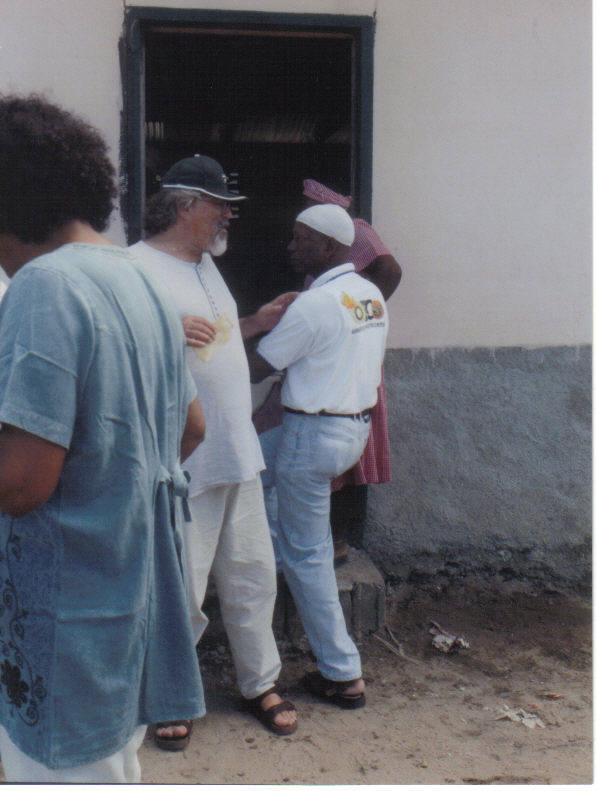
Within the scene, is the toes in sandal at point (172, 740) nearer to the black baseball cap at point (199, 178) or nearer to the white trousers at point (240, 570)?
the white trousers at point (240, 570)

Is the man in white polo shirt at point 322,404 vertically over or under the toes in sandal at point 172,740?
over

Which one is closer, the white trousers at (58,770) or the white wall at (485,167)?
the white trousers at (58,770)

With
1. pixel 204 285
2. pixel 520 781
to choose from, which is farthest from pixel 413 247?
pixel 520 781

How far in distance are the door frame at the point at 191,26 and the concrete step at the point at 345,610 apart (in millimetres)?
1660

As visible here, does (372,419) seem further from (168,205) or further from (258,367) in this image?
(168,205)

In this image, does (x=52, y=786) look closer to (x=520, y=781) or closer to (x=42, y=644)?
(x=42, y=644)

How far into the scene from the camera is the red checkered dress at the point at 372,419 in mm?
3910

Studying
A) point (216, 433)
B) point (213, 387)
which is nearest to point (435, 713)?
point (216, 433)

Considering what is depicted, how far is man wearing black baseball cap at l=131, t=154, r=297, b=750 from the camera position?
289 cm

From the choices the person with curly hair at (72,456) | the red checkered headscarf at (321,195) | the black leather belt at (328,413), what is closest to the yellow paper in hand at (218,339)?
the black leather belt at (328,413)

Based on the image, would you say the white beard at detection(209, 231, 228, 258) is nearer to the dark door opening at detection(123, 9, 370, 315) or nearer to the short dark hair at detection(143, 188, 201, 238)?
the short dark hair at detection(143, 188, 201, 238)

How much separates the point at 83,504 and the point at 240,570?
1.63 meters

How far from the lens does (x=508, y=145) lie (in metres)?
4.18

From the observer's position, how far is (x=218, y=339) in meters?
2.90
